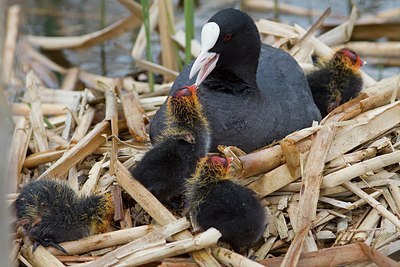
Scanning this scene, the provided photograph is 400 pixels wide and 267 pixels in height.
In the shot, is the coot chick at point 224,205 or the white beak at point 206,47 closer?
the coot chick at point 224,205

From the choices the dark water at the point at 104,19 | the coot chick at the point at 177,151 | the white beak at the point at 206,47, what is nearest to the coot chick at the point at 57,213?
the coot chick at the point at 177,151

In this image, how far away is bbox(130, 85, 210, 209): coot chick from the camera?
3.29 meters

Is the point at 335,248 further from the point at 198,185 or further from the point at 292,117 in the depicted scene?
the point at 292,117

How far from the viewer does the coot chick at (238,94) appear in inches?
140

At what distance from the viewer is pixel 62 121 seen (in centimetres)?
459

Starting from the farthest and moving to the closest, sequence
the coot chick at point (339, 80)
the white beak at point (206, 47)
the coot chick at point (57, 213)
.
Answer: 1. the coot chick at point (339, 80)
2. the white beak at point (206, 47)
3. the coot chick at point (57, 213)

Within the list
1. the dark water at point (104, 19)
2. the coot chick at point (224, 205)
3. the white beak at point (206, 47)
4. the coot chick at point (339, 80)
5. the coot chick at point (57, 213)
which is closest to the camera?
the coot chick at point (224, 205)

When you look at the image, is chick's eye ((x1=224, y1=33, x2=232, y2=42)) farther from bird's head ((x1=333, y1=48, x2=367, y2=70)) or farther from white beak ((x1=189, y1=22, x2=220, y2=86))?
bird's head ((x1=333, y1=48, x2=367, y2=70))

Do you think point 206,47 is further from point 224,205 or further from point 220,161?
point 224,205

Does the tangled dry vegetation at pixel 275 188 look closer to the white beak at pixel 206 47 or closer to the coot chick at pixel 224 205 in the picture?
the coot chick at pixel 224 205

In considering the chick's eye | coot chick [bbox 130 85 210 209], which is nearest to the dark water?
the chick's eye

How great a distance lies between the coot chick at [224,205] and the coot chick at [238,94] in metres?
0.39

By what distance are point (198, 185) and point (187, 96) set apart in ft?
1.22

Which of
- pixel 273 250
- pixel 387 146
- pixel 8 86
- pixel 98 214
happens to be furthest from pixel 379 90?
pixel 8 86
